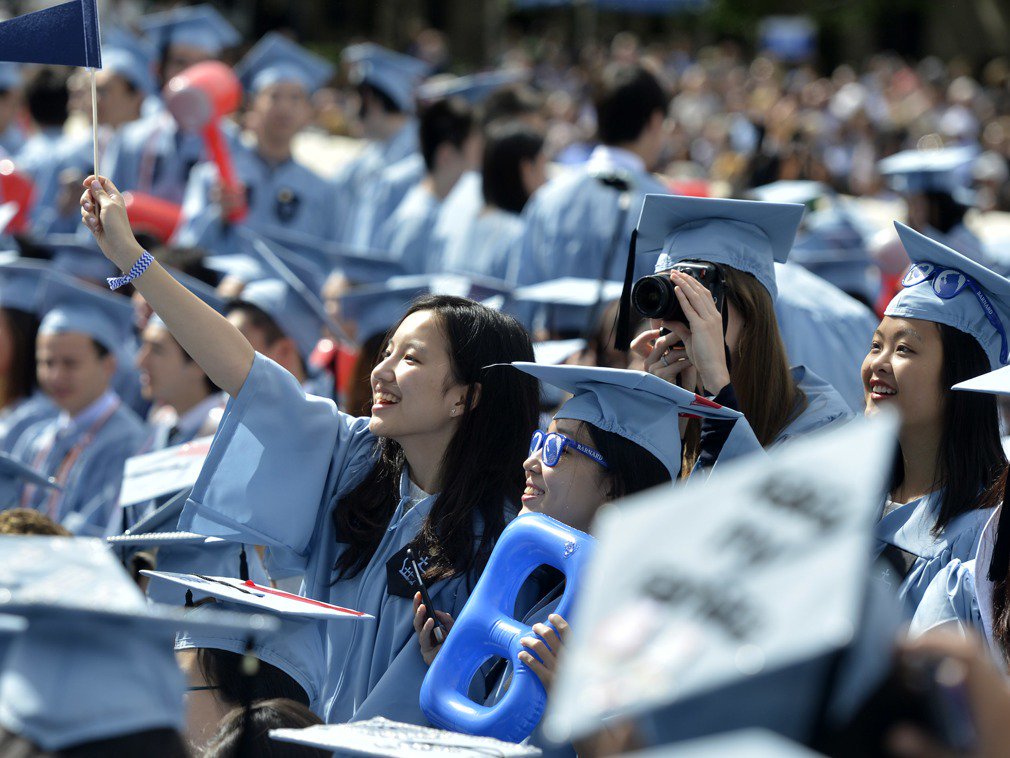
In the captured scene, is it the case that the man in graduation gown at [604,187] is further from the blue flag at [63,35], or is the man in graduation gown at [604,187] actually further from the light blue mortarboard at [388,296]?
the blue flag at [63,35]

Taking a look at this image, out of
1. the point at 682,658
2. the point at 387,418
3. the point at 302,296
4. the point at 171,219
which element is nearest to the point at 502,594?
the point at 387,418

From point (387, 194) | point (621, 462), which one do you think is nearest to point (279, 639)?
point (621, 462)

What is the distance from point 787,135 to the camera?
43.1ft

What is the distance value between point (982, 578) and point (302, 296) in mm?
3088

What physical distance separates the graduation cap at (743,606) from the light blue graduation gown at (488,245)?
5.19 metres

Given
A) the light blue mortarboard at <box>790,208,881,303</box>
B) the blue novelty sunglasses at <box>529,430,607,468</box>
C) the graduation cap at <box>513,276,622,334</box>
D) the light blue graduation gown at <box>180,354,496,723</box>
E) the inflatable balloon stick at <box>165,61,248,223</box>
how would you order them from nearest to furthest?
the blue novelty sunglasses at <box>529,430,607,468</box>, the light blue graduation gown at <box>180,354,496,723</box>, the graduation cap at <box>513,276,622,334</box>, the light blue mortarboard at <box>790,208,881,303</box>, the inflatable balloon stick at <box>165,61,248,223</box>

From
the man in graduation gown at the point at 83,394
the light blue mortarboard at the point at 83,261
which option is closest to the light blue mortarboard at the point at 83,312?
the man in graduation gown at the point at 83,394

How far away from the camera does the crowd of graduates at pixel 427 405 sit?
1724 millimetres

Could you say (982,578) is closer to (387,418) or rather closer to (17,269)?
(387,418)

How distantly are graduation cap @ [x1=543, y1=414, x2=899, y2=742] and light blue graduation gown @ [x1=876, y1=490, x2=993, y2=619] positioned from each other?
5.24 ft

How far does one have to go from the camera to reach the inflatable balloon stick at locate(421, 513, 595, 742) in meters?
2.72

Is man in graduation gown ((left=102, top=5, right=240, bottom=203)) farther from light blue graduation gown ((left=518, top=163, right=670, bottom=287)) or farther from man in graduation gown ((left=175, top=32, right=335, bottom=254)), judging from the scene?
light blue graduation gown ((left=518, top=163, right=670, bottom=287))

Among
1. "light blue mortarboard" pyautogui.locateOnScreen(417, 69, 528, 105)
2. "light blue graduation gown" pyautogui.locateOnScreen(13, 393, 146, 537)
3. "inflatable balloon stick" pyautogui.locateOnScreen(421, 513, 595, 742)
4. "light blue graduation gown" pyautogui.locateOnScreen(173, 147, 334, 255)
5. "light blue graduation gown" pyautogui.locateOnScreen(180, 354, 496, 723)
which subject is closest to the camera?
"inflatable balloon stick" pyautogui.locateOnScreen(421, 513, 595, 742)

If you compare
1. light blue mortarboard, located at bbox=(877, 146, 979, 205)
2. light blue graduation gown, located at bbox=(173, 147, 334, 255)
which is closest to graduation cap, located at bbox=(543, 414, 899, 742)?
light blue mortarboard, located at bbox=(877, 146, 979, 205)
